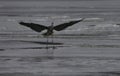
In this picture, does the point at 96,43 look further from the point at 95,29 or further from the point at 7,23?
the point at 7,23

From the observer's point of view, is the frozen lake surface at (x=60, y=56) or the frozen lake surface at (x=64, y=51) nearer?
the frozen lake surface at (x=60, y=56)

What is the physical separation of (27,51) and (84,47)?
6.81 feet

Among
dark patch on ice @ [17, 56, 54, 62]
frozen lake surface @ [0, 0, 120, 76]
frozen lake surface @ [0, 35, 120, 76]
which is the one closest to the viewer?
frozen lake surface @ [0, 35, 120, 76]

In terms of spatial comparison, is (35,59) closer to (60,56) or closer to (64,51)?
(60,56)

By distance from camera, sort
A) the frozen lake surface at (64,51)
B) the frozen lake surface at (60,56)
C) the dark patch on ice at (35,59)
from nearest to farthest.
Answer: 1. the frozen lake surface at (60,56)
2. the frozen lake surface at (64,51)
3. the dark patch on ice at (35,59)

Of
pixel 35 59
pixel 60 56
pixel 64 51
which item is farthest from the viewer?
pixel 64 51

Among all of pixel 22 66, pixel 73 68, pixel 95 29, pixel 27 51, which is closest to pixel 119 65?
pixel 73 68

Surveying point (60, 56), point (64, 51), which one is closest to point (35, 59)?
point (60, 56)

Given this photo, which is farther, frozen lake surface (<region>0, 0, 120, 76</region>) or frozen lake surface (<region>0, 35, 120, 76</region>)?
frozen lake surface (<region>0, 0, 120, 76</region>)

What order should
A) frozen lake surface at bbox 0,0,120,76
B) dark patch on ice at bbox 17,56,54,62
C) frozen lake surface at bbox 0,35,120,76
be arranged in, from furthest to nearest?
dark patch on ice at bbox 17,56,54,62 → frozen lake surface at bbox 0,0,120,76 → frozen lake surface at bbox 0,35,120,76

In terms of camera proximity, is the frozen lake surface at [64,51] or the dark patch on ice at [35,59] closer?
the frozen lake surface at [64,51]

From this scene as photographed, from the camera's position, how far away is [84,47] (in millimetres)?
20625

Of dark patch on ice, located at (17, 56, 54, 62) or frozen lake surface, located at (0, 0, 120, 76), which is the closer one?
frozen lake surface, located at (0, 0, 120, 76)

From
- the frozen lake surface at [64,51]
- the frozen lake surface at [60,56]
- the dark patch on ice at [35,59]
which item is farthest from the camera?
the dark patch on ice at [35,59]
